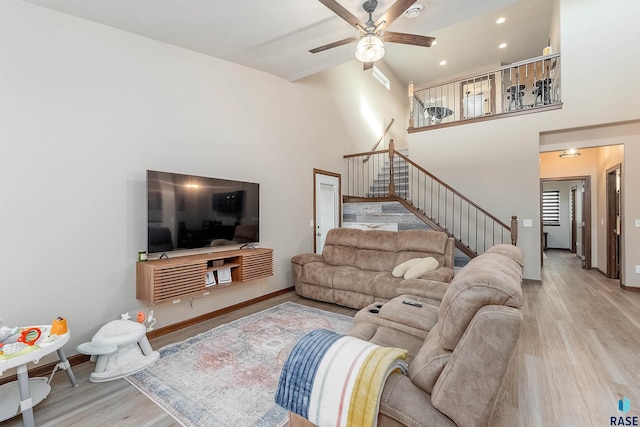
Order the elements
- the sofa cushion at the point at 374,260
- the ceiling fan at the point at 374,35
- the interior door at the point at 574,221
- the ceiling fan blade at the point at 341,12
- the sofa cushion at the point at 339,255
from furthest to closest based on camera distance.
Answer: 1. the interior door at the point at 574,221
2. the sofa cushion at the point at 339,255
3. the sofa cushion at the point at 374,260
4. the ceiling fan at the point at 374,35
5. the ceiling fan blade at the point at 341,12

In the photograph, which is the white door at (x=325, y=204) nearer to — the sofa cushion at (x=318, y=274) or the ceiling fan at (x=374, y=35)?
the sofa cushion at (x=318, y=274)

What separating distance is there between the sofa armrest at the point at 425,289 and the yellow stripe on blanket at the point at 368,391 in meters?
1.64

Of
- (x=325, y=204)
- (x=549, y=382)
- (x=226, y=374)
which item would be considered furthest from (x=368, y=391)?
(x=325, y=204)

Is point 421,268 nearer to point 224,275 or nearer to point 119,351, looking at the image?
point 224,275

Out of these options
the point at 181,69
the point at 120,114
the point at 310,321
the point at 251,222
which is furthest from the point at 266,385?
the point at 181,69

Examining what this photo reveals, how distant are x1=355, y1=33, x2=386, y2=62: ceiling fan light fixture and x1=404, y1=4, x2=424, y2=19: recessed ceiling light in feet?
1.78

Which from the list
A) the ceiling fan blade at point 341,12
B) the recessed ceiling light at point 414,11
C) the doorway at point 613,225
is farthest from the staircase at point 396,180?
the ceiling fan blade at point 341,12

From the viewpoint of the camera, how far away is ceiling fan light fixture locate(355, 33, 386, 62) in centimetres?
266

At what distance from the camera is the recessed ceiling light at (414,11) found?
284 cm

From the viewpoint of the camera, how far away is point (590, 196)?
636 cm

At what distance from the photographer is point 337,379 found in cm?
113

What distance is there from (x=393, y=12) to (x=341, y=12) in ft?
1.50

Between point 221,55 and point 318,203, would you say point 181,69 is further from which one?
point 318,203

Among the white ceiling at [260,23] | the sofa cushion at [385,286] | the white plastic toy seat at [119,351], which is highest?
the white ceiling at [260,23]
